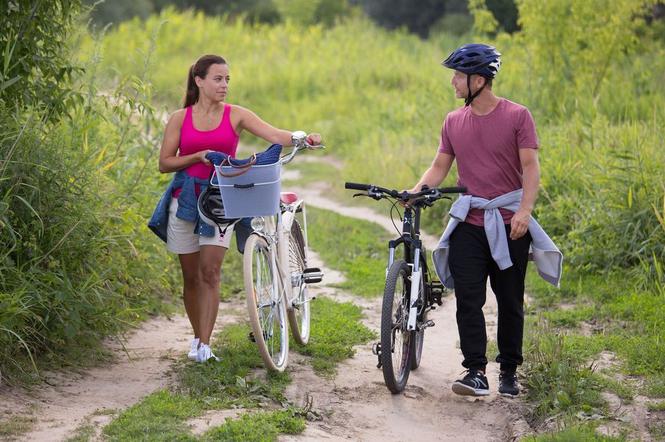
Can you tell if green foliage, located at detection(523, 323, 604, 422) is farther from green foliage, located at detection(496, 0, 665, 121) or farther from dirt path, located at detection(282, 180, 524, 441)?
green foliage, located at detection(496, 0, 665, 121)

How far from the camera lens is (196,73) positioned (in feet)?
21.1

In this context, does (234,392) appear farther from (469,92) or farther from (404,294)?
(469,92)

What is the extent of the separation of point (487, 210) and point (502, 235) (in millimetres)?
169

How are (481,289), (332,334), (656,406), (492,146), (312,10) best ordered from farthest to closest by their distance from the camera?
(312,10), (332,334), (481,289), (492,146), (656,406)

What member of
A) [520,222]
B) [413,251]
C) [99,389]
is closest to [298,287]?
[413,251]

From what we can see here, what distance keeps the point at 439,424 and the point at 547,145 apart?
6.60m

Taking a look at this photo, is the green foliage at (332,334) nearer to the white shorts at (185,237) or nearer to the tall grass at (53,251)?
the white shorts at (185,237)

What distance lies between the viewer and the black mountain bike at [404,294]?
602cm

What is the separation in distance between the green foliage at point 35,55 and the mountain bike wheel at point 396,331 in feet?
8.34

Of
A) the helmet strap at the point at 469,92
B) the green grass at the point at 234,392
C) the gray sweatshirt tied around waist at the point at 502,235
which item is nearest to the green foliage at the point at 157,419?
the green grass at the point at 234,392

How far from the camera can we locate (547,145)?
1191 centimetres

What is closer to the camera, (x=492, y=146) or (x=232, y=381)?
(x=492, y=146)

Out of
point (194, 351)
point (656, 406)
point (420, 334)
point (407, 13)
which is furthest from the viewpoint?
point (407, 13)

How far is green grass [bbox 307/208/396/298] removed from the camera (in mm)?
9704
